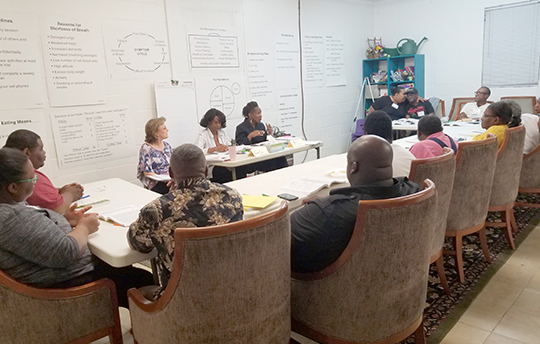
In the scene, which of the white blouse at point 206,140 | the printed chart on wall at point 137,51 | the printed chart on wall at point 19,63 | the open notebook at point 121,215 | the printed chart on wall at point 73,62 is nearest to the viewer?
the open notebook at point 121,215

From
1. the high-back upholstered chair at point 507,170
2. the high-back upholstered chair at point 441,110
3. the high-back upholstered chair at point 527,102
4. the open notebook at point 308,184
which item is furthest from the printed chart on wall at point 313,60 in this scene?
the open notebook at point 308,184

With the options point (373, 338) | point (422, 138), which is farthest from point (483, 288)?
point (373, 338)

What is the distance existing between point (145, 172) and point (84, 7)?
1.77m

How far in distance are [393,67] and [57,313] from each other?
6.68 meters

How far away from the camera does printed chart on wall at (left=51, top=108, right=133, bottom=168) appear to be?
394 cm

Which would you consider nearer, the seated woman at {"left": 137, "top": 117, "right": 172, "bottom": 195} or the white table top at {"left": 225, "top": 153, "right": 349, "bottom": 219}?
the white table top at {"left": 225, "top": 153, "right": 349, "bottom": 219}

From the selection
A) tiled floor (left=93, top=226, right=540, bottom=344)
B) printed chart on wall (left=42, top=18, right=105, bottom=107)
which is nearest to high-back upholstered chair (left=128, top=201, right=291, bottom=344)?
tiled floor (left=93, top=226, right=540, bottom=344)

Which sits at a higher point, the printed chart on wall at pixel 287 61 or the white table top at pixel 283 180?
the printed chart on wall at pixel 287 61

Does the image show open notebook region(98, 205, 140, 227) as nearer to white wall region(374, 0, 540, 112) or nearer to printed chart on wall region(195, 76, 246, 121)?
printed chart on wall region(195, 76, 246, 121)

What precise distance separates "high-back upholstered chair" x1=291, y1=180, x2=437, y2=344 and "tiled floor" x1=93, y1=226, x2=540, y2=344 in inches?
24.9

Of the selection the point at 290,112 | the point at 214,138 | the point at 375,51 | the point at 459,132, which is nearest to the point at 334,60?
the point at 375,51

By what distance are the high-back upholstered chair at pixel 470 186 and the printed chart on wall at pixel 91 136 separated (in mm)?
3312

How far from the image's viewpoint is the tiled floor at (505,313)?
2.07 m

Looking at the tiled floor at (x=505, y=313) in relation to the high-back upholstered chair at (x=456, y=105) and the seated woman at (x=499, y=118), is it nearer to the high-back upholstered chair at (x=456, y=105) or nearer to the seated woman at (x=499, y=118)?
the seated woman at (x=499, y=118)
